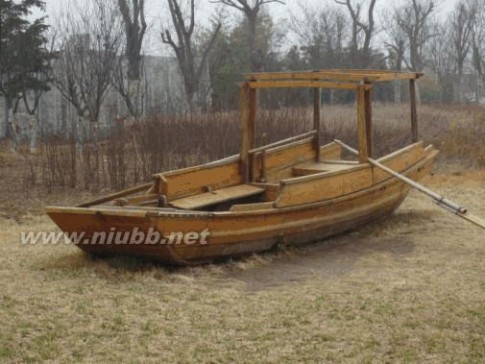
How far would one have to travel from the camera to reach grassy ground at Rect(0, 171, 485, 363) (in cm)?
502

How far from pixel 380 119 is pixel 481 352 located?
640 inches

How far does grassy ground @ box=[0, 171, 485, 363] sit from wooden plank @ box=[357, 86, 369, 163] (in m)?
1.23

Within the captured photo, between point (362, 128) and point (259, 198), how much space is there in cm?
146

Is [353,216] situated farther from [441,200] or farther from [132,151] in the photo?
[132,151]

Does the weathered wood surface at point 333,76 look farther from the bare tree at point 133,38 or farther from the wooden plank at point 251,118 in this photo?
the bare tree at point 133,38

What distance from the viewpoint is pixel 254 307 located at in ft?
19.7

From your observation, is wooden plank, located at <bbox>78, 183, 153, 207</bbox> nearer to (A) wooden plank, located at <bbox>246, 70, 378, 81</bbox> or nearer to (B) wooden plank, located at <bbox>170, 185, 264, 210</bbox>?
(B) wooden plank, located at <bbox>170, 185, 264, 210</bbox>

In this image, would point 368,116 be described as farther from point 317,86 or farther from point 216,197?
point 216,197

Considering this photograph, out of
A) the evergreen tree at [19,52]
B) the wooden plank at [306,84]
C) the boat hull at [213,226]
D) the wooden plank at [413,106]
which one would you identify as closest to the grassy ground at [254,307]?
the boat hull at [213,226]

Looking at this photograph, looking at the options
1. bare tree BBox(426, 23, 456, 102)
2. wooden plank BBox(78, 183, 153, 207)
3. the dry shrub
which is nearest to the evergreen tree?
the dry shrub

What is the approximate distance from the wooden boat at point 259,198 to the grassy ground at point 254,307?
0.23 meters

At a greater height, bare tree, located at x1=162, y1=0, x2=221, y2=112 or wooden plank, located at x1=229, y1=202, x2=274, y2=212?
bare tree, located at x1=162, y1=0, x2=221, y2=112

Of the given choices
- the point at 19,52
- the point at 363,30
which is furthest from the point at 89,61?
the point at 363,30

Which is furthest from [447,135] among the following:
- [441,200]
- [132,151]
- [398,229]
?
[441,200]
